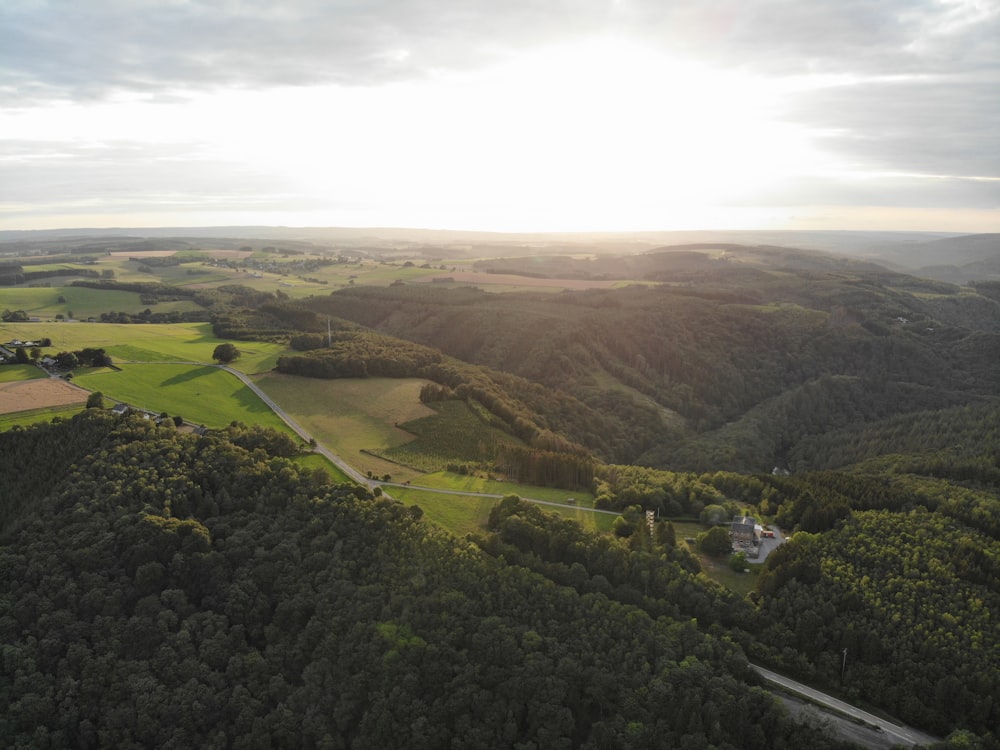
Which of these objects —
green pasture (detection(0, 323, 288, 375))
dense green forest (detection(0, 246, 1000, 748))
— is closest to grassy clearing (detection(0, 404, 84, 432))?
dense green forest (detection(0, 246, 1000, 748))

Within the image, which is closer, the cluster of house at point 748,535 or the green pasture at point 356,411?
A: the cluster of house at point 748,535

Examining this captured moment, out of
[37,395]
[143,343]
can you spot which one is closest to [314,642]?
[37,395]

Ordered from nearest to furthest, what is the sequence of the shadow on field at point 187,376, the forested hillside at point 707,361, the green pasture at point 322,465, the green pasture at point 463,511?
the green pasture at point 463,511 < the green pasture at point 322,465 < the shadow on field at point 187,376 < the forested hillside at point 707,361

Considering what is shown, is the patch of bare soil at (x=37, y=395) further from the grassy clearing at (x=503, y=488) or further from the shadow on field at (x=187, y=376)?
the grassy clearing at (x=503, y=488)

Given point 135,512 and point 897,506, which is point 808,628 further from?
point 135,512

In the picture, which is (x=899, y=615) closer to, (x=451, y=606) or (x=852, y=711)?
(x=852, y=711)

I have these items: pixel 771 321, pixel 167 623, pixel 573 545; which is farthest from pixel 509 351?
pixel 167 623

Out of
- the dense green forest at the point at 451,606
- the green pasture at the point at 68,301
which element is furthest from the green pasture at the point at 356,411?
the green pasture at the point at 68,301
